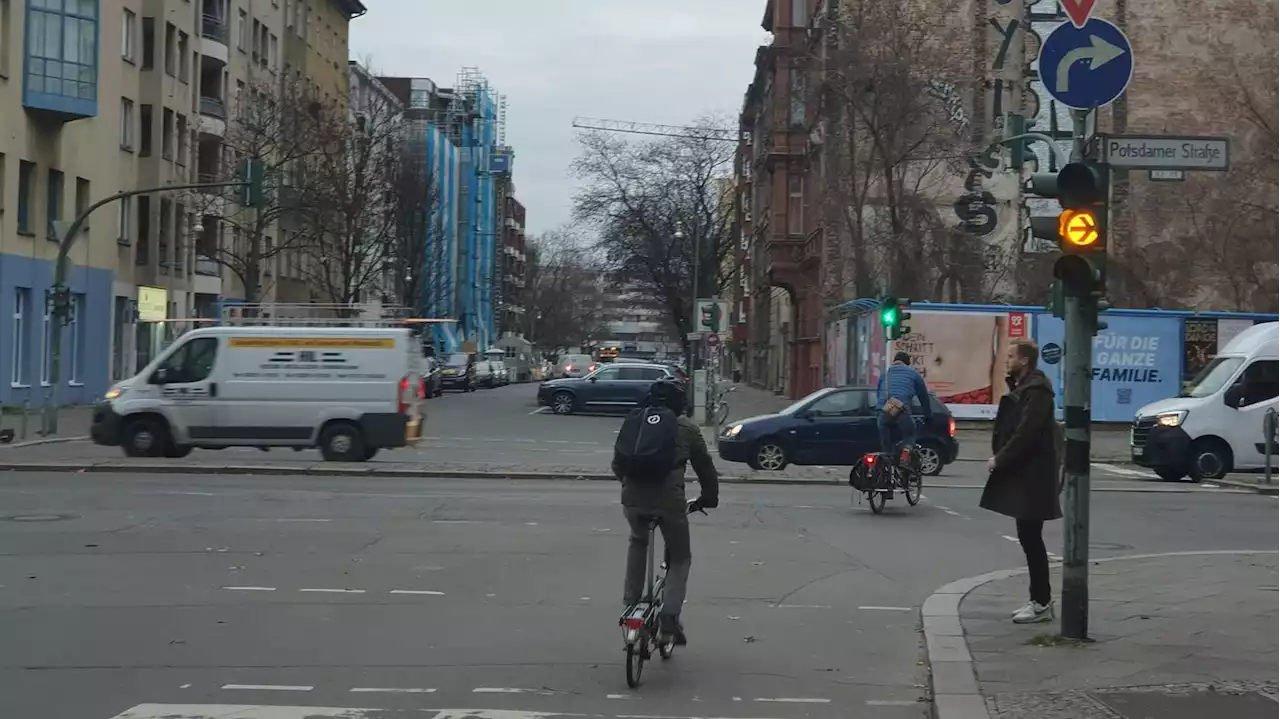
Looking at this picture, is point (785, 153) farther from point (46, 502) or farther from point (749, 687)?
point (749, 687)

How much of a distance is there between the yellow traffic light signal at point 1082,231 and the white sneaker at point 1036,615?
91.2 inches

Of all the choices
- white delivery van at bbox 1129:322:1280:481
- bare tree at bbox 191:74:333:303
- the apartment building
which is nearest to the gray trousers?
white delivery van at bbox 1129:322:1280:481

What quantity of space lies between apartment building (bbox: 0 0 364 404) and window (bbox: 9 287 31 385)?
0.05 metres

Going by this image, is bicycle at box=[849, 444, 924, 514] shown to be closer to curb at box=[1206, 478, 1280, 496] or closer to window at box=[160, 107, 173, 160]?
curb at box=[1206, 478, 1280, 496]

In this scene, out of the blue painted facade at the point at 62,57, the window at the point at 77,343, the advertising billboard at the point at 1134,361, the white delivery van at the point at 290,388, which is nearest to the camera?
the white delivery van at the point at 290,388

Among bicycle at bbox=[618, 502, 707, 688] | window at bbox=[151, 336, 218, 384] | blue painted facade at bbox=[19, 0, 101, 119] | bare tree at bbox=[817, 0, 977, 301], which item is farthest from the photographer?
bare tree at bbox=[817, 0, 977, 301]

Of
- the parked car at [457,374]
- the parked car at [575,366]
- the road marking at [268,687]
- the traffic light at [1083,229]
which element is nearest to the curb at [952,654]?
the traffic light at [1083,229]

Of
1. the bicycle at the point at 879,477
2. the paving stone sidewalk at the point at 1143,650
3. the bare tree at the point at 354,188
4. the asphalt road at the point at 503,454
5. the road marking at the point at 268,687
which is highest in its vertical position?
the bare tree at the point at 354,188

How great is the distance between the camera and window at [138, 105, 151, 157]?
51656mm

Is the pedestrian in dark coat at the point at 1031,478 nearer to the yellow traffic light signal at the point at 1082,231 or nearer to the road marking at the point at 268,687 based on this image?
the yellow traffic light signal at the point at 1082,231

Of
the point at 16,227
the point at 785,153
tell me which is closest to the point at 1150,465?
the point at 16,227

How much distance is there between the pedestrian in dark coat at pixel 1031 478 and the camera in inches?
390

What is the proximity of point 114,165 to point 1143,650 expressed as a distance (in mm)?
44254

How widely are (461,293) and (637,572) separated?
11003 centimetres
